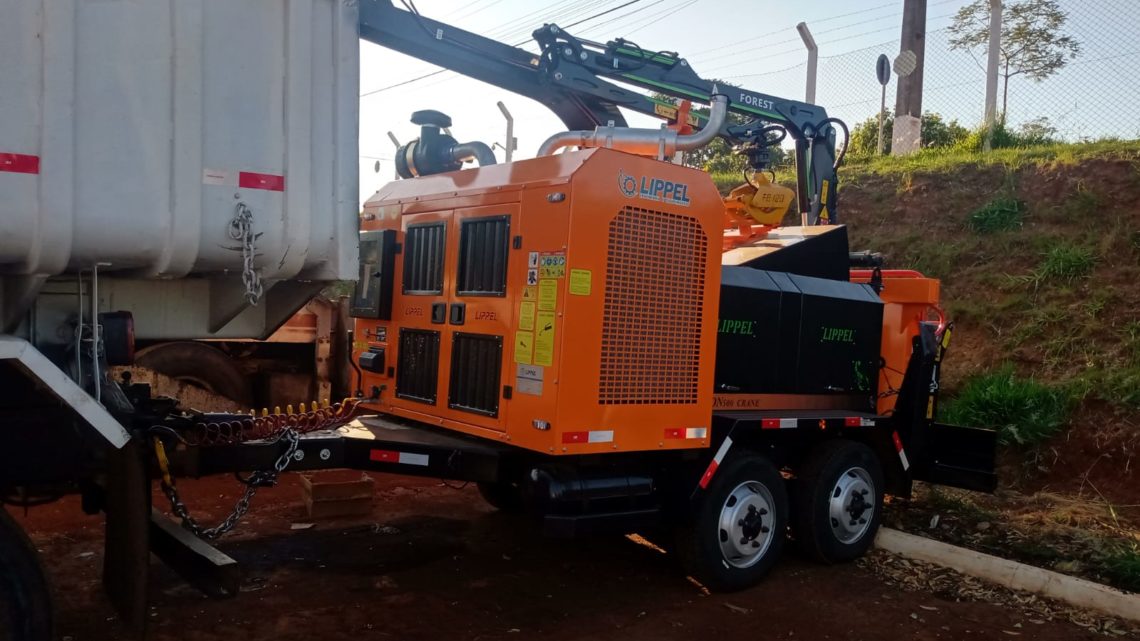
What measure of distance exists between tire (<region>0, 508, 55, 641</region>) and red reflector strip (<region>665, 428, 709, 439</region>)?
3141mm

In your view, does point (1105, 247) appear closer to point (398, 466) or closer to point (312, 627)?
point (398, 466)

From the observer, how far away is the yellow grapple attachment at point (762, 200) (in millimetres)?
7051

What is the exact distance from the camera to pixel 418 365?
18.5 feet

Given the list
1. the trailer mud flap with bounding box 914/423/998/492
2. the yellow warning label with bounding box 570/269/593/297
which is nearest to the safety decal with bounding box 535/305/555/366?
the yellow warning label with bounding box 570/269/593/297

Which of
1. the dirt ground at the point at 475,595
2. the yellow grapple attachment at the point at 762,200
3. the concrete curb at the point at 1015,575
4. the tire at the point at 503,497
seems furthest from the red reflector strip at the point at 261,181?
the concrete curb at the point at 1015,575

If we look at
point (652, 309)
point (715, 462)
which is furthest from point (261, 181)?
point (715, 462)

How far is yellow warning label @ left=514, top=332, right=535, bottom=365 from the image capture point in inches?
188

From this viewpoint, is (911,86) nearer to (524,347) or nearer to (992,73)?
(992,73)

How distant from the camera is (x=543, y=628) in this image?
4.89 metres

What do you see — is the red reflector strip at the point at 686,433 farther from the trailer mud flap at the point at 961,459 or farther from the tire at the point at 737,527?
the trailer mud flap at the point at 961,459

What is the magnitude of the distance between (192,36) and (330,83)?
2.03ft

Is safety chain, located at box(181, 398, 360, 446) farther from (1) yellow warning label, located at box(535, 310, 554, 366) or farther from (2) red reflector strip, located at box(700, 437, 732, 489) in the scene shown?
(2) red reflector strip, located at box(700, 437, 732, 489)

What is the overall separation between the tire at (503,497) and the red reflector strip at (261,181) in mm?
3815

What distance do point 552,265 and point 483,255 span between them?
661 millimetres
